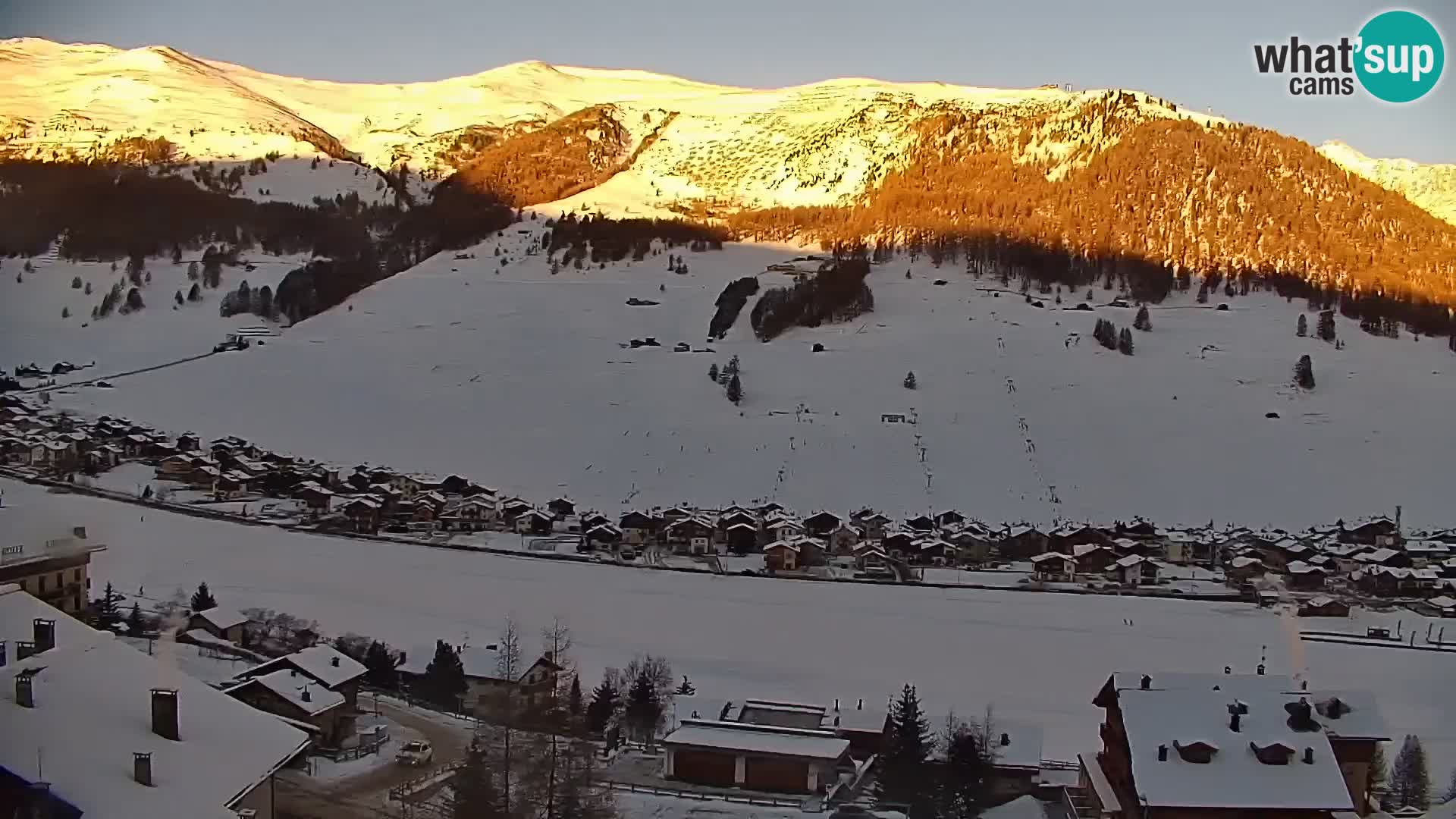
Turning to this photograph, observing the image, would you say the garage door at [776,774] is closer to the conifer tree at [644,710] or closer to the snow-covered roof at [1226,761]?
the conifer tree at [644,710]

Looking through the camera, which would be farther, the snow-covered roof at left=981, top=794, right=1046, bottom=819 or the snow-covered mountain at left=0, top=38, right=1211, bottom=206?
the snow-covered mountain at left=0, top=38, right=1211, bottom=206

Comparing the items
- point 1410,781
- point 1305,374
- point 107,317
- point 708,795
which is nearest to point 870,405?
point 1305,374

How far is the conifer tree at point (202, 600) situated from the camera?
503cm

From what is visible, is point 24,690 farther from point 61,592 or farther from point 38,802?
point 61,592

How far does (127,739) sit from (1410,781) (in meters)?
3.89

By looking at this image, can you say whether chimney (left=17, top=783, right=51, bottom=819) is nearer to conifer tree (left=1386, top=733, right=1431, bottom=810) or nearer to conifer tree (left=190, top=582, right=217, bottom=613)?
conifer tree (left=190, top=582, right=217, bottom=613)

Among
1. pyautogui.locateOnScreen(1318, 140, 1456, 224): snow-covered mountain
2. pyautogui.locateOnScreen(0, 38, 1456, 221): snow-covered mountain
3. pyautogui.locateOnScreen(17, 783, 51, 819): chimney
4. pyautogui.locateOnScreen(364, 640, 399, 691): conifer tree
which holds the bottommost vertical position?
pyautogui.locateOnScreen(364, 640, 399, 691): conifer tree

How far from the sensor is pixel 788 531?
320 inches

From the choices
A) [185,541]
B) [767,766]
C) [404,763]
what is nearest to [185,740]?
[404,763]

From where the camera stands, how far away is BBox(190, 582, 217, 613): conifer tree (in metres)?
5.03

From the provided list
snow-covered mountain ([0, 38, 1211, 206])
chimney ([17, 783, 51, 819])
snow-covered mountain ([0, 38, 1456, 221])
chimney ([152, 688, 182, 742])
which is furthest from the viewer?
snow-covered mountain ([0, 38, 1211, 206])

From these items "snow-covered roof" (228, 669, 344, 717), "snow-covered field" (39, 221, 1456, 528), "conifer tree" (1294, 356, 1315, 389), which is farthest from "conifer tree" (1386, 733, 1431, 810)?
"conifer tree" (1294, 356, 1315, 389)

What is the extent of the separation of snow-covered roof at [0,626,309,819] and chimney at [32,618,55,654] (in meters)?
0.03

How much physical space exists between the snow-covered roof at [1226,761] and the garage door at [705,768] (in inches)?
51.0
